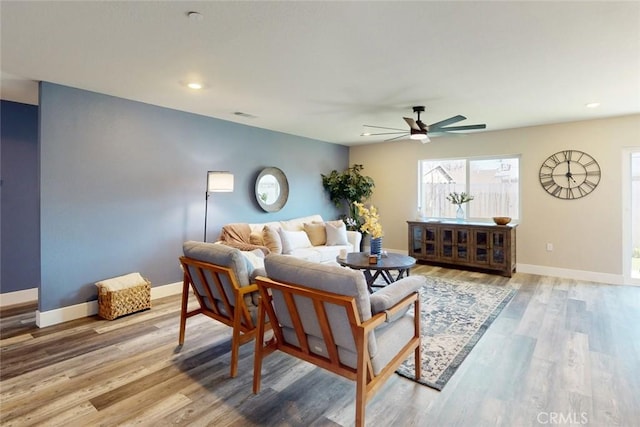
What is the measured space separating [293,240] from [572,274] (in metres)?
4.37

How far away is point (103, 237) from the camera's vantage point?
370 centimetres

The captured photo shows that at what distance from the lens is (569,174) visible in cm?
505

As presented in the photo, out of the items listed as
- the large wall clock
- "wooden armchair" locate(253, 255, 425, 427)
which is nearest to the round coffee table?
"wooden armchair" locate(253, 255, 425, 427)

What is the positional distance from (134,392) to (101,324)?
5.07 feet

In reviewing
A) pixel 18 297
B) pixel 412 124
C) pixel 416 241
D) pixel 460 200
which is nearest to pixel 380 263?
pixel 412 124

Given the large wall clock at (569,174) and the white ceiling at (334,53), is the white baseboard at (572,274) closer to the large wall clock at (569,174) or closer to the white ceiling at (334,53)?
the large wall clock at (569,174)

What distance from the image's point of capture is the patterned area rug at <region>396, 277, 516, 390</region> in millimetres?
2461

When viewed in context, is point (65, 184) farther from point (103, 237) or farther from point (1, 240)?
point (1, 240)

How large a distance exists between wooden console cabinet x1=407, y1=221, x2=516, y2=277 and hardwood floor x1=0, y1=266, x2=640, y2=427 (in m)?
1.89

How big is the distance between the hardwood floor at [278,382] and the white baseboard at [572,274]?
1.74 meters

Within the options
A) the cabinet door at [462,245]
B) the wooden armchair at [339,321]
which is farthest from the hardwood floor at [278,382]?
the cabinet door at [462,245]

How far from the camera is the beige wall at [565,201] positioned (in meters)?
4.75

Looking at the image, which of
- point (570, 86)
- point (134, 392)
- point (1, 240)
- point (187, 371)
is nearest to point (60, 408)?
point (134, 392)

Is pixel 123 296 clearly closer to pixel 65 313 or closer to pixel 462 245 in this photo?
pixel 65 313
